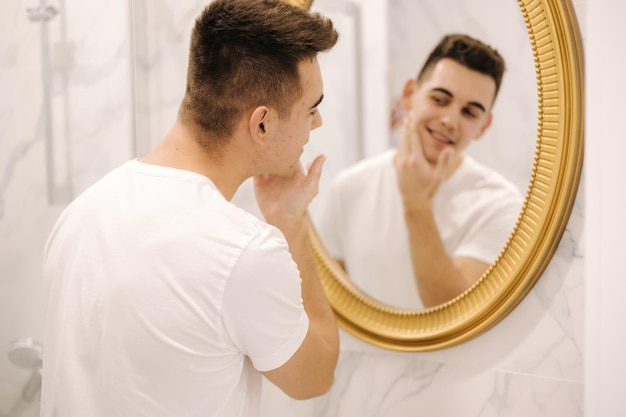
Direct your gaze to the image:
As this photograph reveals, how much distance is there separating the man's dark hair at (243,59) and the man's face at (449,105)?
0.23 m

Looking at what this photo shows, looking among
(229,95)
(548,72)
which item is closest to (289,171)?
(229,95)

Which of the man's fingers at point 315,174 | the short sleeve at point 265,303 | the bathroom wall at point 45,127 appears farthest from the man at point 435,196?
the bathroom wall at point 45,127

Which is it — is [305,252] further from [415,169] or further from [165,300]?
[165,300]

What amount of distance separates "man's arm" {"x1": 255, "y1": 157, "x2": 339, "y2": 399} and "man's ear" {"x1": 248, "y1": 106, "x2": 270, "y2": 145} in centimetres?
19

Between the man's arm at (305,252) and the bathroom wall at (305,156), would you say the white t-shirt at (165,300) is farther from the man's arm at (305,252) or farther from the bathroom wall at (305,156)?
the bathroom wall at (305,156)

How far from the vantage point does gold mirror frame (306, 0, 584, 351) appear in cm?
105

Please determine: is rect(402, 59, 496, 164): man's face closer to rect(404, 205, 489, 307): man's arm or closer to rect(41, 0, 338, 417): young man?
rect(404, 205, 489, 307): man's arm

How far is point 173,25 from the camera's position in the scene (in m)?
1.55

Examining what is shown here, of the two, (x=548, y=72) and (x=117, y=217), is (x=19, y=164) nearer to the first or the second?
(x=117, y=217)

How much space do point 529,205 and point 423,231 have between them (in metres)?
0.20

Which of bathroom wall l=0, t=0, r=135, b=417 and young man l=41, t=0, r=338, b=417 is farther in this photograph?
bathroom wall l=0, t=0, r=135, b=417

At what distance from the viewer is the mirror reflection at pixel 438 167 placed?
3.71 feet

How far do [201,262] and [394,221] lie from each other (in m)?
0.47

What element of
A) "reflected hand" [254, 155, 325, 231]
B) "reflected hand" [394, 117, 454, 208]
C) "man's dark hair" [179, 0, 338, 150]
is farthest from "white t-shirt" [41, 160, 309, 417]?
"reflected hand" [394, 117, 454, 208]
